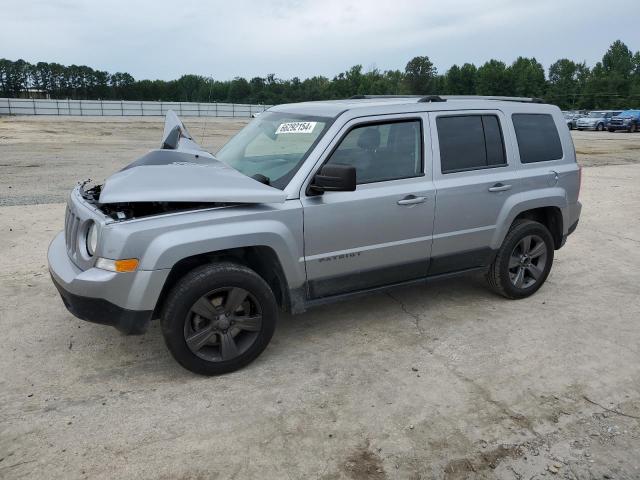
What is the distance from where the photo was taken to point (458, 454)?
2967 millimetres

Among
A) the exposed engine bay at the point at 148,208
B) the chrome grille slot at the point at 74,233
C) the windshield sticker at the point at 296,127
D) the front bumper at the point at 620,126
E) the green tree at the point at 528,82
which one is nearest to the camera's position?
the exposed engine bay at the point at 148,208

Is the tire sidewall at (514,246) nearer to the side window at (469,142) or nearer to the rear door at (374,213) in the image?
the side window at (469,142)

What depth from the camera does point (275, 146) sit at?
4434mm

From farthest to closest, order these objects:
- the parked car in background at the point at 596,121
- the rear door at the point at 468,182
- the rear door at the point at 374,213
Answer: the parked car in background at the point at 596,121, the rear door at the point at 468,182, the rear door at the point at 374,213

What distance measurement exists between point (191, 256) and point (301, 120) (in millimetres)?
1510

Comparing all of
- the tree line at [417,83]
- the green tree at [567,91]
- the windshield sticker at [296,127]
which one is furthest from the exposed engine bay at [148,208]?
the green tree at [567,91]

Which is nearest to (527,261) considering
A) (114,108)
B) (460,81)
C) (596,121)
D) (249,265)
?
(249,265)

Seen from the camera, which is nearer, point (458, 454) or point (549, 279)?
point (458, 454)

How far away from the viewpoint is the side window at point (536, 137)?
4980 millimetres

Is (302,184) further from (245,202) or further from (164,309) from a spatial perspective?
(164,309)

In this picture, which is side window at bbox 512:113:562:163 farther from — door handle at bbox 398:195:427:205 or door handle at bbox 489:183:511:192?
door handle at bbox 398:195:427:205

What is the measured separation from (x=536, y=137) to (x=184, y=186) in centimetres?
337

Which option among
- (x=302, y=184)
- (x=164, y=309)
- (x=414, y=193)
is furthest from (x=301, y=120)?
(x=164, y=309)

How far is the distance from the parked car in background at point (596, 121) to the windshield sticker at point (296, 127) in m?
41.2
